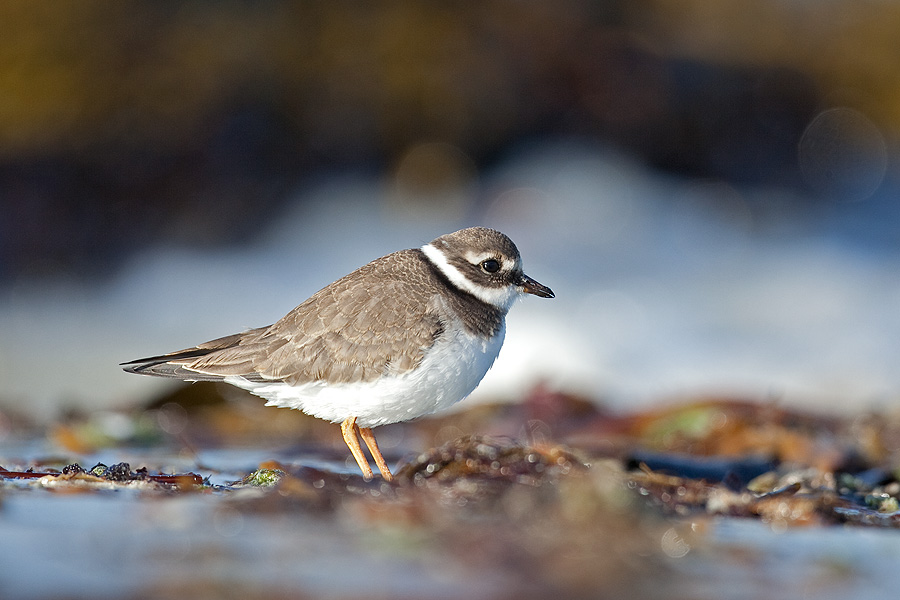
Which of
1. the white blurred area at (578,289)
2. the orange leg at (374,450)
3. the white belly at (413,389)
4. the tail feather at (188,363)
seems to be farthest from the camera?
the white blurred area at (578,289)

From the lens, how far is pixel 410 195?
1167 centimetres

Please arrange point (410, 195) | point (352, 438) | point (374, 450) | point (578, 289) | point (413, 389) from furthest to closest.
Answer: point (410, 195)
point (578, 289)
point (374, 450)
point (352, 438)
point (413, 389)

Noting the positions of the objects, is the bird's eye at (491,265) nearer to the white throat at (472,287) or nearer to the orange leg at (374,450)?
the white throat at (472,287)

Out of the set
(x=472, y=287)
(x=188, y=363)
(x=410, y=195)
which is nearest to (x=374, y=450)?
(x=472, y=287)

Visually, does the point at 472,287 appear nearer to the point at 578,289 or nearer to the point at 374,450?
the point at 374,450

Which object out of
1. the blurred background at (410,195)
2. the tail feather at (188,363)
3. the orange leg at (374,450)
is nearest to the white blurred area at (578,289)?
the blurred background at (410,195)

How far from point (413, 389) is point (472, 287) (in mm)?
814

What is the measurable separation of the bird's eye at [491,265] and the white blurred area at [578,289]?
3721 mm

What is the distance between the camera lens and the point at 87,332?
33.9ft

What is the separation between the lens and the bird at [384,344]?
15.6 ft

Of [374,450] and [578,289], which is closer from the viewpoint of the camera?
[374,450]

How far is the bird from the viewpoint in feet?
15.6

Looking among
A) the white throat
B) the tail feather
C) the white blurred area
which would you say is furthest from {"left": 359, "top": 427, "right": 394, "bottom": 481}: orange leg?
the white blurred area

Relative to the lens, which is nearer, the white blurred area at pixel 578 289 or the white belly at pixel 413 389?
the white belly at pixel 413 389
